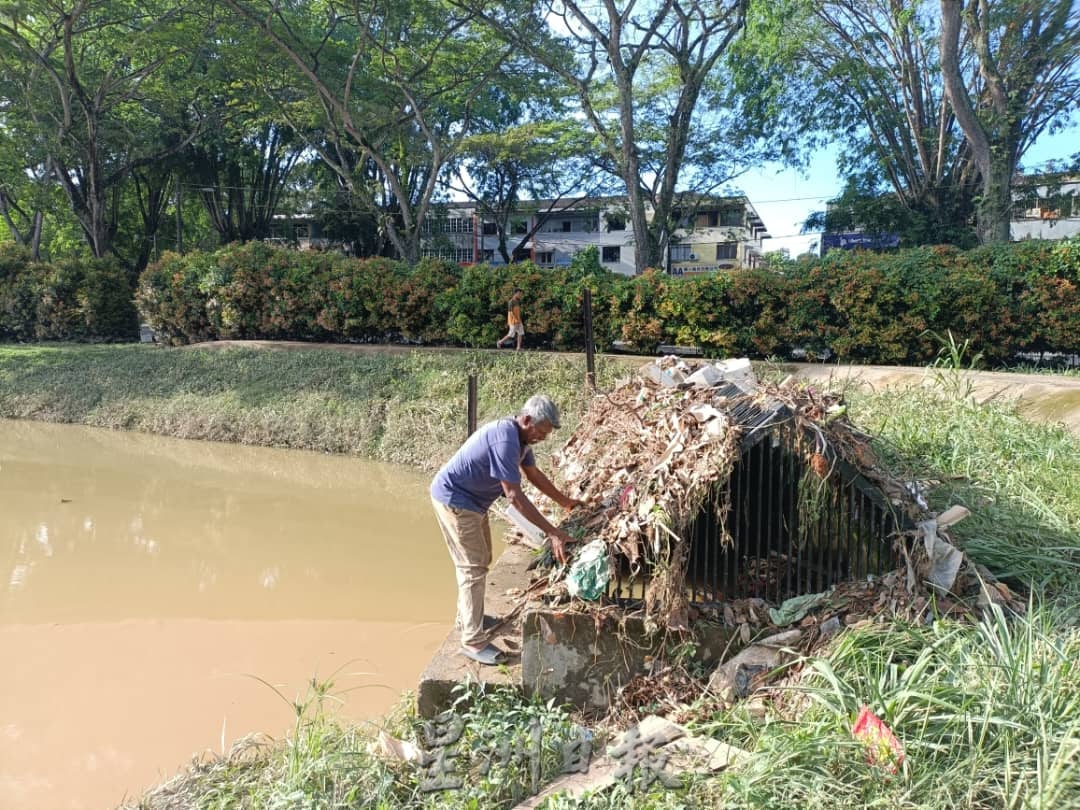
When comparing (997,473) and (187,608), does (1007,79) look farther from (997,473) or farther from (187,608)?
(187,608)

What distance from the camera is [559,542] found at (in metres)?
3.52

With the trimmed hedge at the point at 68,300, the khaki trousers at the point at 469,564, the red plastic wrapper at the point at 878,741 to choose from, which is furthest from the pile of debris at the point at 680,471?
the trimmed hedge at the point at 68,300

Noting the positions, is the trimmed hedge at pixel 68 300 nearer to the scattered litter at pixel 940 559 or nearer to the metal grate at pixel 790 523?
the metal grate at pixel 790 523

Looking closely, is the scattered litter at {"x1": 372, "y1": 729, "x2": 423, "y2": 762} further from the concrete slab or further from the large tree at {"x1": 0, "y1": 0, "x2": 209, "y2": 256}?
the large tree at {"x1": 0, "y1": 0, "x2": 209, "y2": 256}

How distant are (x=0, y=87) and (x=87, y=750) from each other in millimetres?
19100

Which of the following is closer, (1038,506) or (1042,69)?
(1038,506)

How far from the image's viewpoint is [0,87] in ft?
55.5

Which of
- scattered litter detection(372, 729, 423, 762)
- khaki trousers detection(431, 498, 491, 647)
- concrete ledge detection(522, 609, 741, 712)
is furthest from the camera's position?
khaki trousers detection(431, 498, 491, 647)

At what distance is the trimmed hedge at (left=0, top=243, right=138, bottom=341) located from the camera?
16.8 m

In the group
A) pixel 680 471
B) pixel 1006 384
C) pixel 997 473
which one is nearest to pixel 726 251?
pixel 1006 384

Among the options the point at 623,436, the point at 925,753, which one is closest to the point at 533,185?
the point at 623,436

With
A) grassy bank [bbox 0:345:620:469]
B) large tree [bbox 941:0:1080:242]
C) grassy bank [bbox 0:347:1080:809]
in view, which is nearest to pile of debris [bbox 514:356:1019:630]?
grassy bank [bbox 0:347:1080:809]

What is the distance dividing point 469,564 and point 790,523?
1598mm

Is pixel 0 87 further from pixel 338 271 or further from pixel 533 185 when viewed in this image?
pixel 533 185
